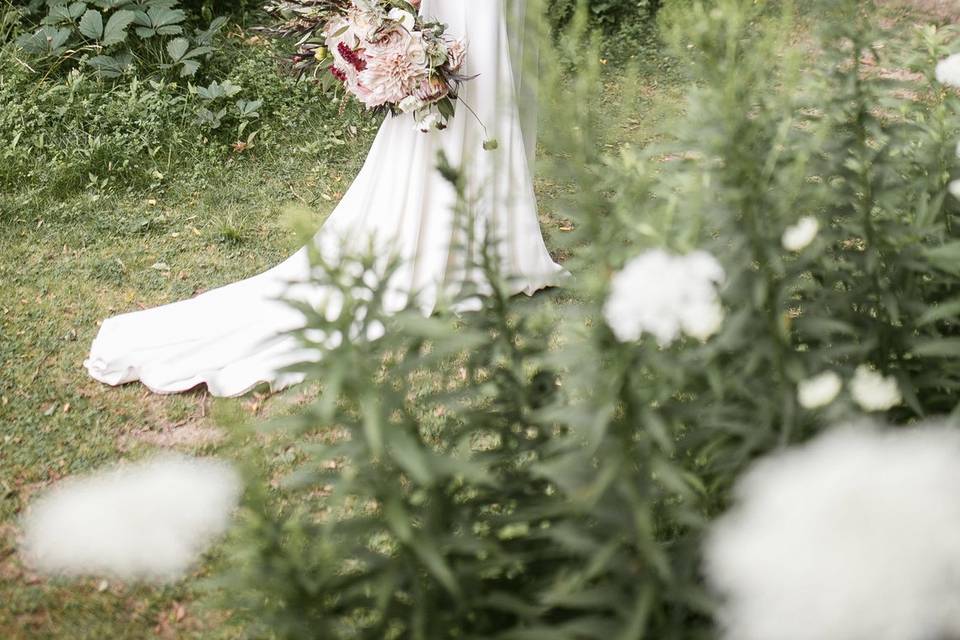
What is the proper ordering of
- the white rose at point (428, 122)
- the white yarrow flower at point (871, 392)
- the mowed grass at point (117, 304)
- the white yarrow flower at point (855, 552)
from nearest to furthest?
the white yarrow flower at point (855, 552)
the white yarrow flower at point (871, 392)
the mowed grass at point (117, 304)
the white rose at point (428, 122)

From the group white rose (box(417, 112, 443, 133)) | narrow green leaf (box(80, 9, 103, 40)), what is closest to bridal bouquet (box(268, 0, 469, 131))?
white rose (box(417, 112, 443, 133))

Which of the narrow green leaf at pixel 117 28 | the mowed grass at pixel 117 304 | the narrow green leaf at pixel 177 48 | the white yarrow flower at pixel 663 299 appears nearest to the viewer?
the white yarrow flower at pixel 663 299

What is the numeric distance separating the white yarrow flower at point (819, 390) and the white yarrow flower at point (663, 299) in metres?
0.29

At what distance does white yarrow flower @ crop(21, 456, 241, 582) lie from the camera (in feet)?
9.71

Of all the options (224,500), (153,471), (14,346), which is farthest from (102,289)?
(224,500)

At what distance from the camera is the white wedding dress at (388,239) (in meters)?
3.80

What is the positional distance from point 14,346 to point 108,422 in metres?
0.75

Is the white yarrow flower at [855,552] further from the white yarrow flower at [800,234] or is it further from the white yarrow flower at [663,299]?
the white yarrow flower at [800,234]

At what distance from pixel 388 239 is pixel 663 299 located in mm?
2336

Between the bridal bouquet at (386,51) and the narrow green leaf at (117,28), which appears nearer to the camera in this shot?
the bridal bouquet at (386,51)

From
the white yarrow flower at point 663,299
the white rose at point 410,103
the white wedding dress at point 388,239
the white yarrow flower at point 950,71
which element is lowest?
the white wedding dress at point 388,239

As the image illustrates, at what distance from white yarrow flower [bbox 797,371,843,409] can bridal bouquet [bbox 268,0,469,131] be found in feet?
7.51

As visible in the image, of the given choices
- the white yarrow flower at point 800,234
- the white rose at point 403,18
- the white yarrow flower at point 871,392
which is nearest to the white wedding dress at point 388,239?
the white rose at point 403,18

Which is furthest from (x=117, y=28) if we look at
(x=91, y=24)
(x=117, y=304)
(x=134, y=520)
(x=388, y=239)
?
(x=134, y=520)
